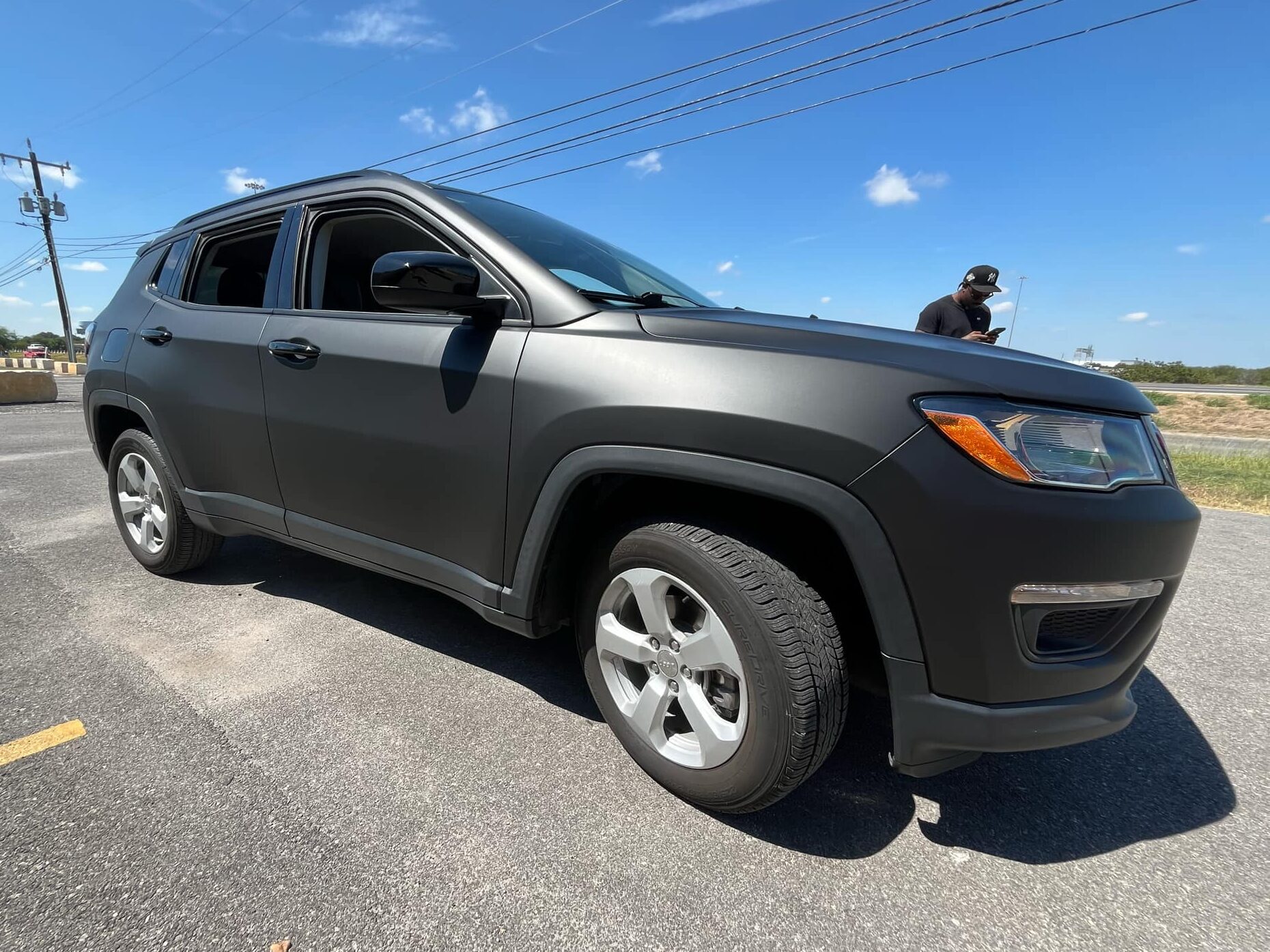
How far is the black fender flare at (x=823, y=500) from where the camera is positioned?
4.42 ft

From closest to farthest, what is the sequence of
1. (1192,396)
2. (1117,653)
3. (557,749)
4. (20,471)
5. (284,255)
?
1. (1117,653)
2. (557,749)
3. (284,255)
4. (20,471)
5. (1192,396)

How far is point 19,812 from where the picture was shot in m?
1.59

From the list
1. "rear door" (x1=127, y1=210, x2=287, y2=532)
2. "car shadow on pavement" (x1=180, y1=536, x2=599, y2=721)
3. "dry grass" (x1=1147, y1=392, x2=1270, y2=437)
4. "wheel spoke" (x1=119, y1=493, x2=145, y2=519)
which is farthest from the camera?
"dry grass" (x1=1147, y1=392, x2=1270, y2=437)

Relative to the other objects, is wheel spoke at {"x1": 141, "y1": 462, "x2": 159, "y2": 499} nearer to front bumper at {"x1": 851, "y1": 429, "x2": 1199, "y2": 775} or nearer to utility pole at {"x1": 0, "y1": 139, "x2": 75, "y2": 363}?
front bumper at {"x1": 851, "y1": 429, "x2": 1199, "y2": 775}

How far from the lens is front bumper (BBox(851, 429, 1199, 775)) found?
4.17 feet

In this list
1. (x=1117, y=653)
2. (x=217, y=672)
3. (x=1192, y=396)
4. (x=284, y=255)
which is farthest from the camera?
(x=1192, y=396)

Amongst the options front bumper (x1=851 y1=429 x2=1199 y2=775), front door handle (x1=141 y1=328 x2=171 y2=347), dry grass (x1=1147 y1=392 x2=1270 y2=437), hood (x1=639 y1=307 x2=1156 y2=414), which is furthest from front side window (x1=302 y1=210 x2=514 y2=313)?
dry grass (x1=1147 y1=392 x2=1270 y2=437)

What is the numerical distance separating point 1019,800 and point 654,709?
1088mm

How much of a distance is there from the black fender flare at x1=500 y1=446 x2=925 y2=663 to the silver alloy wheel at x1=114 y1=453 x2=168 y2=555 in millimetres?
2652

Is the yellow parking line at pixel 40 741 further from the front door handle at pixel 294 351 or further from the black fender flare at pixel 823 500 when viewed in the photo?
the black fender flare at pixel 823 500

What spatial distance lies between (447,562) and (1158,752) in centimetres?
241

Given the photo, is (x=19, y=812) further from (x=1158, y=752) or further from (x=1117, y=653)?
(x=1158, y=752)

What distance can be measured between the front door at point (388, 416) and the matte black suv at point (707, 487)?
0.01 metres

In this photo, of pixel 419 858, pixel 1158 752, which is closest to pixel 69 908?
pixel 419 858
